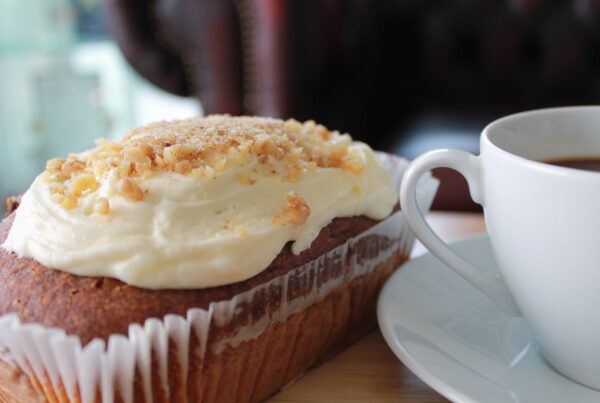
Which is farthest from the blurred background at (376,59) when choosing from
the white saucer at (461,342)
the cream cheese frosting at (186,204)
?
the cream cheese frosting at (186,204)

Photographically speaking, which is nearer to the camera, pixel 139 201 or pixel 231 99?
pixel 139 201

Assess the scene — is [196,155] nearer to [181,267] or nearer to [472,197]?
[181,267]

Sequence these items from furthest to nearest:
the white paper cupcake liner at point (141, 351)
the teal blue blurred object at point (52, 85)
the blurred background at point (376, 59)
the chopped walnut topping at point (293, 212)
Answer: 1. the teal blue blurred object at point (52, 85)
2. the blurred background at point (376, 59)
3. the chopped walnut topping at point (293, 212)
4. the white paper cupcake liner at point (141, 351)

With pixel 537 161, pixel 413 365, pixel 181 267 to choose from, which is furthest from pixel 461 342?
pixel 181 267

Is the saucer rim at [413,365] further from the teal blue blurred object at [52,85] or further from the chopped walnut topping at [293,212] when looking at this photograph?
the teal blue blurred object at [52,85]

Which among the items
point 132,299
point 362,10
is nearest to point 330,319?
point 132,299

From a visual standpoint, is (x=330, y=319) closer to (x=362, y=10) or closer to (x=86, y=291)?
(x=86, y=291)
